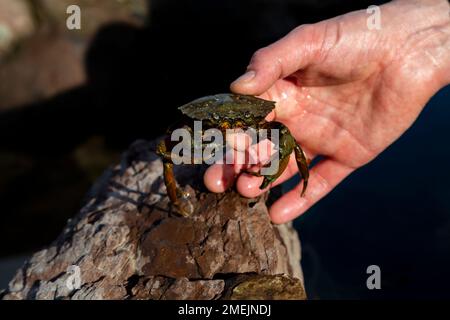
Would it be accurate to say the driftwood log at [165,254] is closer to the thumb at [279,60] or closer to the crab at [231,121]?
the crab at [231,121]

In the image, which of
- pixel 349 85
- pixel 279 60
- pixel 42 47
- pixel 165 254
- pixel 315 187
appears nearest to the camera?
pixel 165 254

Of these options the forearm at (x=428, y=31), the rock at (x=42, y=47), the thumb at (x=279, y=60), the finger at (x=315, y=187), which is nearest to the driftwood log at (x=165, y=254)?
the finger at (x=315, y=187)

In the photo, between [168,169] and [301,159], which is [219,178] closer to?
[168,169]

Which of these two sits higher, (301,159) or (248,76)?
(248,76)

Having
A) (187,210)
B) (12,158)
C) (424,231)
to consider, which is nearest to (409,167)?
(424,231)

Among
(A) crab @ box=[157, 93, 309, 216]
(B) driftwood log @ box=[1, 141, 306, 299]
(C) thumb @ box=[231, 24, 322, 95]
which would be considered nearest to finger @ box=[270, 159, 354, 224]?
(B) driftwood log @ box=[1, 141, 306, 299]

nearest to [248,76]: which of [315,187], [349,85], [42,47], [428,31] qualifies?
[349,85]

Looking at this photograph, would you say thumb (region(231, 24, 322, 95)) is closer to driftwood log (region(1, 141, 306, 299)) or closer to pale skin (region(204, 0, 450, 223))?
pale skin (region(204, 0, 450, 223))
